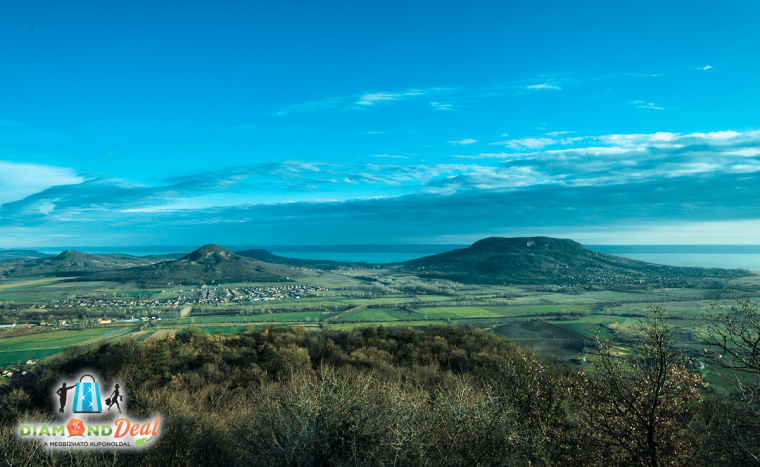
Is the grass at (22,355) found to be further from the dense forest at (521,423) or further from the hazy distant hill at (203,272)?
the hazy distant hill at (203,272)

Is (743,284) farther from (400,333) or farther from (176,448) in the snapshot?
(176,448)

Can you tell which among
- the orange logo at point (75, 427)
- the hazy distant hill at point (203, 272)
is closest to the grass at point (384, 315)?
the orange logo at point (75, 427)

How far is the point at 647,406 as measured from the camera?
10500 millimetres

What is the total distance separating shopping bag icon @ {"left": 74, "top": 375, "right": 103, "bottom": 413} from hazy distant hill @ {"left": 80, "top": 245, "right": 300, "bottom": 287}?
126m

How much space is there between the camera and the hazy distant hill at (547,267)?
4924 inches

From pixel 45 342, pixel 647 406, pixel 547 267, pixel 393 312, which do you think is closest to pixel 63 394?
pixel 647 406

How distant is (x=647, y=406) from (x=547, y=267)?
15789cm

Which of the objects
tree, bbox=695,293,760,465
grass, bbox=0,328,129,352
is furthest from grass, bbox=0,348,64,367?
tree, bbox=695,293,760,465

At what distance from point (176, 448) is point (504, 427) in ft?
42.4

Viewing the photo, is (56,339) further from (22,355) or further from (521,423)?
(521,423)

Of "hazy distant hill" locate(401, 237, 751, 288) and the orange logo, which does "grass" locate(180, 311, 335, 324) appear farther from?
"hazy distant hill" locate(401, 237, 751, 288)

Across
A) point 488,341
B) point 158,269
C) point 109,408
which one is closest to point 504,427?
point 109,408

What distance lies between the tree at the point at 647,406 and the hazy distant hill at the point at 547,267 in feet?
407

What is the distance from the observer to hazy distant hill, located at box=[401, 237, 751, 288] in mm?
125062
